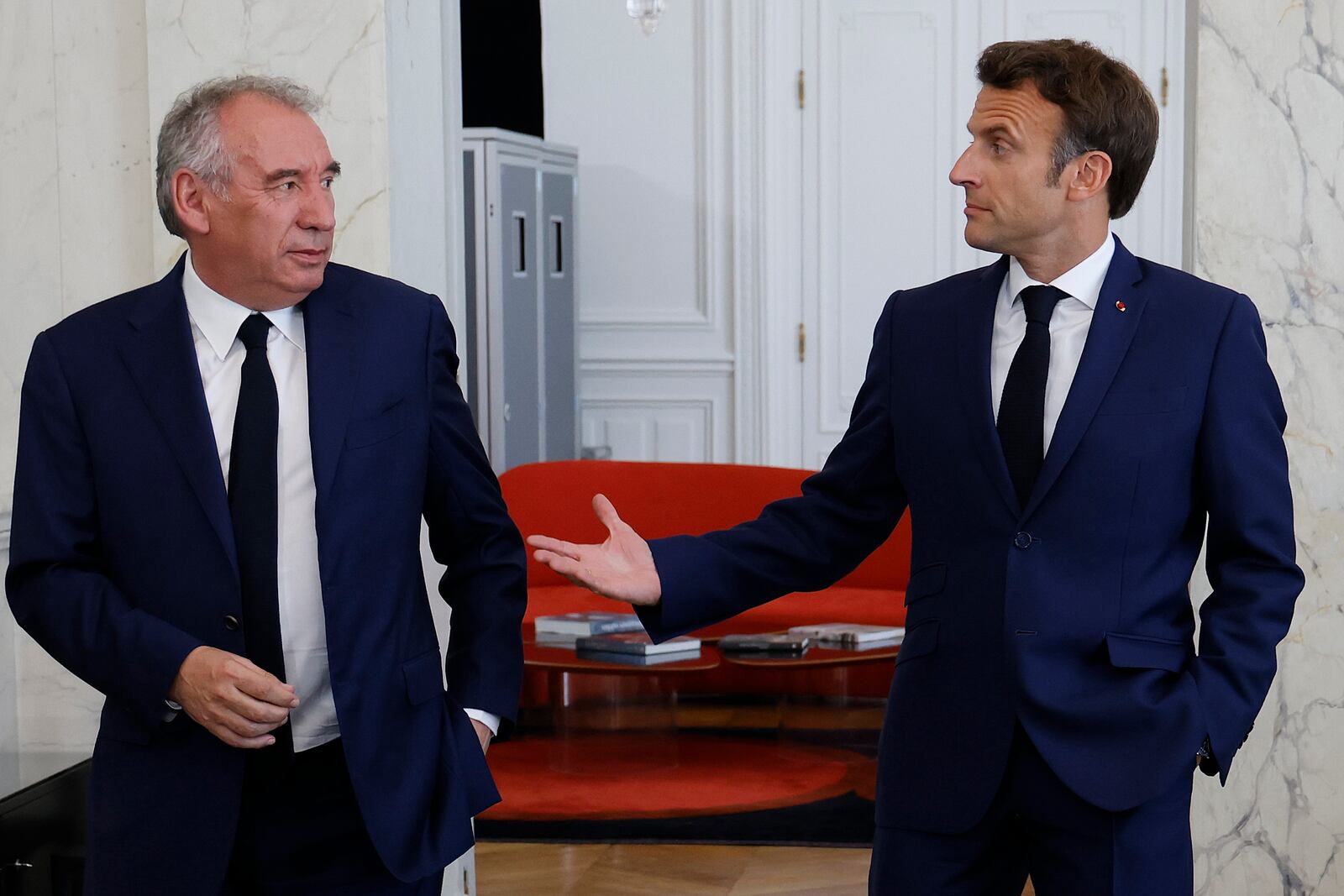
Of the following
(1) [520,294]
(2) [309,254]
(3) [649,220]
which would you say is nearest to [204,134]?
(2) [309,254]

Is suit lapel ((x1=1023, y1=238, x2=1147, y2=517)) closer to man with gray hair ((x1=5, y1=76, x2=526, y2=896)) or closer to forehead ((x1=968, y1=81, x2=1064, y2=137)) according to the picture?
forehead ((x1=968, y1=81, x2=1064, y2=137))

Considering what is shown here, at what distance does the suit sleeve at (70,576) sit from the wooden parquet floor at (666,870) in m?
2.28

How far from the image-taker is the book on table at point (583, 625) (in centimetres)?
487

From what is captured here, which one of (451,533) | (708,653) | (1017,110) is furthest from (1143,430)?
(708,653)

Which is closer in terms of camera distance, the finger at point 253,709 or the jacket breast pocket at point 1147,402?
the finger at point 253,709

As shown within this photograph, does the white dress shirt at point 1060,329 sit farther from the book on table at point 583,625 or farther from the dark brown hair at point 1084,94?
the book on table at point 583,625

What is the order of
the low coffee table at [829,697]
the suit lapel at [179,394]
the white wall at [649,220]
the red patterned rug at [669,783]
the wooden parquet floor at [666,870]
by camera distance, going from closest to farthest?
1. the suit lapel at [179,394]
2. the wooden parquet floor at [666,870]
3. the red patterned rug at [669,783]
4. the low coffee table at [829,697]
5. the white wall at [649,220]

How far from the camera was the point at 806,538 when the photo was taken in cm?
224

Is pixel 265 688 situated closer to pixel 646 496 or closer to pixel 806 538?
pixel 806 538

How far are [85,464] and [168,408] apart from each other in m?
0.13

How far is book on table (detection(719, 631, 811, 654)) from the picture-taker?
187 inches

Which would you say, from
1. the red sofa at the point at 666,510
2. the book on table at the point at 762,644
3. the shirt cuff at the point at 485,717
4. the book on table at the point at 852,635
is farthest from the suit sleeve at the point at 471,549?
the red sofa at the point at 666,510

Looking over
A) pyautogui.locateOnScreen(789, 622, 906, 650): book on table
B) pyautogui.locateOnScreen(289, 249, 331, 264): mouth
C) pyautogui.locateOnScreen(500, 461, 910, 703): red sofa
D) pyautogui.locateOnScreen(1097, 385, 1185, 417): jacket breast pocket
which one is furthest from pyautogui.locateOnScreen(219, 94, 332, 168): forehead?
pyautogui.locateOnScreen(500, 461, 910, 703): red sofa

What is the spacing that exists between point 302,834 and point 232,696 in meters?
0.26
